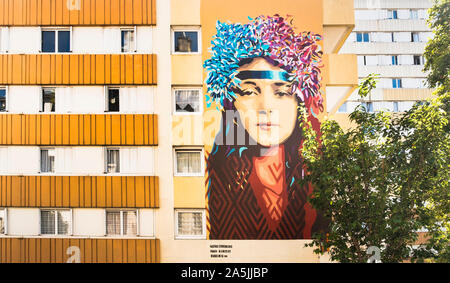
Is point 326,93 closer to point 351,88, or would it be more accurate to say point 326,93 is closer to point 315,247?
point 351,88

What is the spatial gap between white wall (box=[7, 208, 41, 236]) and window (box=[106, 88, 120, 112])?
1.79m

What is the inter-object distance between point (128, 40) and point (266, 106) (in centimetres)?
228

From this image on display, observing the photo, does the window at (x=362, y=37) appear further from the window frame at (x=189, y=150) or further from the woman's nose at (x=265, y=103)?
the window frame at (x=189, y=150)

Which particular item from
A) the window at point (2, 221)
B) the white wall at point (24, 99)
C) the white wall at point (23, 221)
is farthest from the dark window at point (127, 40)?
the window at point (2, 221)

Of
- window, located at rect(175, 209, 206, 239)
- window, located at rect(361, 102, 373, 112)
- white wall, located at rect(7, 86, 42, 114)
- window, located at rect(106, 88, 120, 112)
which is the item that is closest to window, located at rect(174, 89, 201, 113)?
window, located at rect(106, 88, 120, 112)

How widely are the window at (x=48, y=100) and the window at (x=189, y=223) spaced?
2381mm

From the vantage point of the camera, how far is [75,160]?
6.32m

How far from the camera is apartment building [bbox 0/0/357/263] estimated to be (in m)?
6.23

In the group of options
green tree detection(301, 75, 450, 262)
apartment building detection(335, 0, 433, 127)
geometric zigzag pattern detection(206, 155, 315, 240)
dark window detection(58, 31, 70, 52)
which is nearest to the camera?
green tree detection(301, 75, 450, 262)

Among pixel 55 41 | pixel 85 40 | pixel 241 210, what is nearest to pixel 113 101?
pixel 85 40

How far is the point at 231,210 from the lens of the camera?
6137 mm

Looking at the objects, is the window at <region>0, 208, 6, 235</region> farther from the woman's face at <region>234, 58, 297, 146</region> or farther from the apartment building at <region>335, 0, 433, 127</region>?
the apartment building at <region>335, 0, 433, 127</region>

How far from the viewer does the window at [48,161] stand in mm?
6379
